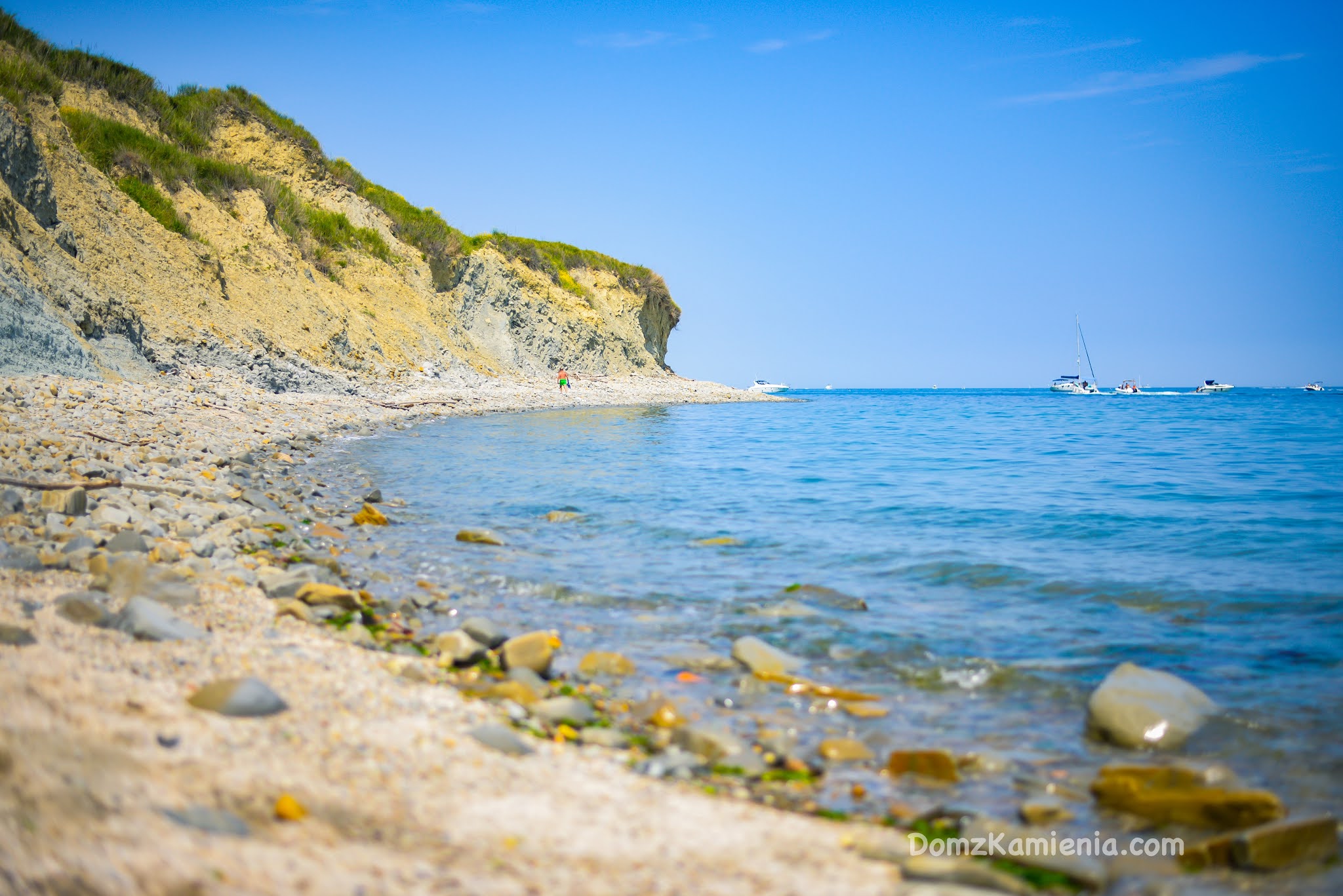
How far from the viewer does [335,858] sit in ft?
6.62

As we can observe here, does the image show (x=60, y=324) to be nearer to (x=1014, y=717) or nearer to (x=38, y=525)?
(x=38, y=525)

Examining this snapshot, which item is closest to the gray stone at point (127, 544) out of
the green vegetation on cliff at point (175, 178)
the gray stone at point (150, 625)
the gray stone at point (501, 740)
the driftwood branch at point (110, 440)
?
the gray stone at point (150, 625)

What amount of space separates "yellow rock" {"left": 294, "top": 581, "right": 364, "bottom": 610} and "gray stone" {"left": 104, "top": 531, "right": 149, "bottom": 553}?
3.90ft

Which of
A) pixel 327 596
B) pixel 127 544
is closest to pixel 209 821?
pixel 327 596

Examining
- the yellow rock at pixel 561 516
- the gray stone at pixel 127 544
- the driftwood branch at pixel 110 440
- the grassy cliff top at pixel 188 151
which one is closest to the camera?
the gray stone at pixel 127 544

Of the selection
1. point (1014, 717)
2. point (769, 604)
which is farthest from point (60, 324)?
point (1014, 717)

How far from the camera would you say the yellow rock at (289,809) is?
220 centimetres

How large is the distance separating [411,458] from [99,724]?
11.4m

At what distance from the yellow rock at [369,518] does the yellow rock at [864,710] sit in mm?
5637

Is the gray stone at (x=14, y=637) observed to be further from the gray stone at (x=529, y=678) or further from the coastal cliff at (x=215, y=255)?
the coastal cliff at (x=215, y=255)

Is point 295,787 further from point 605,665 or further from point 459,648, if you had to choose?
point 605,665

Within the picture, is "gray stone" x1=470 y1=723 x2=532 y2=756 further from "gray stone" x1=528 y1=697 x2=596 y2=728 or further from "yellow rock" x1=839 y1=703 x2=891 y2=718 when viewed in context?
"yellow rock" x1=839 y1=703 x2=891 y2=718

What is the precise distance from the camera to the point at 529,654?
4.18m

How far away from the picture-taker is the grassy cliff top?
2111cm
